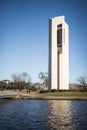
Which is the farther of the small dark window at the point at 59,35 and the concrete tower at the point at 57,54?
the small dark window at the point at 59,35

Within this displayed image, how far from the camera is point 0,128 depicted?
576 inches

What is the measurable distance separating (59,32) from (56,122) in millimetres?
44337

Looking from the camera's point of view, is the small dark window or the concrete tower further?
the small dark window

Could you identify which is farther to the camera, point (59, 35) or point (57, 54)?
point (57, 54)

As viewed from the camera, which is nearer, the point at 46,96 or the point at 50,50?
the point at 46,96

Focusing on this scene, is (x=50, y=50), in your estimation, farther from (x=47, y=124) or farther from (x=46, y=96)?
(x=47, y=124)

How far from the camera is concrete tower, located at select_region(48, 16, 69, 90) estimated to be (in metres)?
57.6

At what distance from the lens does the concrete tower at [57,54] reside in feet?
189

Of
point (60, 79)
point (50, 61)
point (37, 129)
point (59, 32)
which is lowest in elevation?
point (37, 129)

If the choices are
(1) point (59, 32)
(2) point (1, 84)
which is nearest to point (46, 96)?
(1) point (59, 32)

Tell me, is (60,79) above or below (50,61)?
below

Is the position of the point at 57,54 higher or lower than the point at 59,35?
lower

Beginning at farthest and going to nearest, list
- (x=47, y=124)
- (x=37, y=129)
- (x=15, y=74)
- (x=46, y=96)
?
(x=15, y=74), (x=46, y=96), (x=47, y=124), (x=37, y=129)

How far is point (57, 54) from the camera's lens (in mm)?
59969
